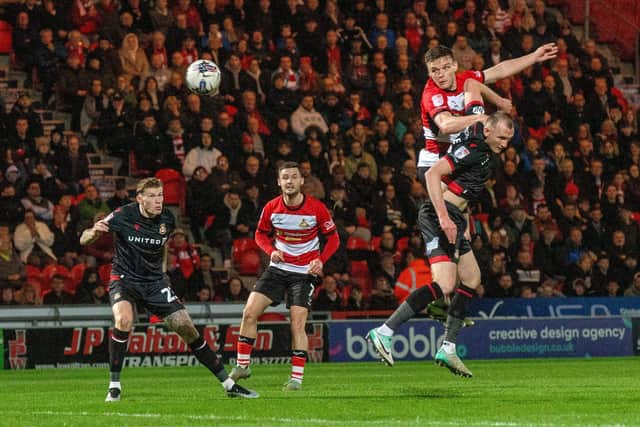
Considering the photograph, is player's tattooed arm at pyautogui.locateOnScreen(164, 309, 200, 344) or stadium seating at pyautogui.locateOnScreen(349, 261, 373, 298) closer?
player's tattooed arm at pyautogui.locateOnScreen(164, 309, 200, 344)

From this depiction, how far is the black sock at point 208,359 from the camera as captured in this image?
1200cm

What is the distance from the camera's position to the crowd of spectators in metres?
21.5

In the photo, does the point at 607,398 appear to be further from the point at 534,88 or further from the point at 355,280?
the point at 534,88

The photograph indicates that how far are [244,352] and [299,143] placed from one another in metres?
11.1

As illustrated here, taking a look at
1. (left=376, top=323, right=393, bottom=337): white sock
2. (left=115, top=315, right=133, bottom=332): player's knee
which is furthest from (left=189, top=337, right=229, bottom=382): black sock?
(left=376, top=323, right=393, bottom=337): white sock

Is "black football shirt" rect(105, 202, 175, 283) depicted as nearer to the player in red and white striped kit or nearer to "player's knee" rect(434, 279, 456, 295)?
the player in red and white striped kit

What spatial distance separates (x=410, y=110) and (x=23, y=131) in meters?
7.66

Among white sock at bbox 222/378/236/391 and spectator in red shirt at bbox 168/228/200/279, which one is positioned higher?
spectator in red shirt at bbox 168/228/200/279

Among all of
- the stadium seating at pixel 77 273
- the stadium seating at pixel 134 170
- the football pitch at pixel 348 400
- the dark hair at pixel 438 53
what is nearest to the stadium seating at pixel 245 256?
the stadium seating at pixel 134 170

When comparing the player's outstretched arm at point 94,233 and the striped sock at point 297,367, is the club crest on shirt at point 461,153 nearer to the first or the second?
the striped sock at point 297,367

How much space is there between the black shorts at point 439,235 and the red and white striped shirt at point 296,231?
A: 108 centimetres

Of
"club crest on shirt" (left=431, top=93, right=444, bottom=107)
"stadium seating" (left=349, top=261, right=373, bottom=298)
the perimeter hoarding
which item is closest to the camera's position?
"club crest on shirt" (left=431, top=93, right=444, bottom=107)

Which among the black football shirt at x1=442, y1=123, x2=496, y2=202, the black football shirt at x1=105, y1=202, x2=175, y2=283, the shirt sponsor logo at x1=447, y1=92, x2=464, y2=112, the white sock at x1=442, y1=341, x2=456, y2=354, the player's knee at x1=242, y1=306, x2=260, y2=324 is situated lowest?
the white sock at x1=442, y1=341, x2=456, y2=354

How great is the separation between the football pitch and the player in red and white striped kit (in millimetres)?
525
